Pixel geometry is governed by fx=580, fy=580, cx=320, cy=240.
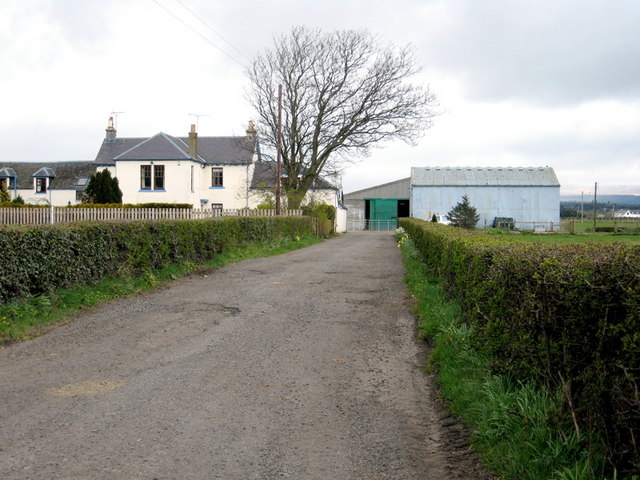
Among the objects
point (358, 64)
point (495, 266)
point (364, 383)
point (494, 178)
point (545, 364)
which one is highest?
point (358, 64)

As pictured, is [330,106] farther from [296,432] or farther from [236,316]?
[296,432]

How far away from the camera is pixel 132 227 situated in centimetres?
1184

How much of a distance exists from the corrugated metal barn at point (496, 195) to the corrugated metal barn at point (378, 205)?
5063 mm

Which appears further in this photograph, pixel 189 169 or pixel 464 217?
pixel 464 217

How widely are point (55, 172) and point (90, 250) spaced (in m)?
52.4

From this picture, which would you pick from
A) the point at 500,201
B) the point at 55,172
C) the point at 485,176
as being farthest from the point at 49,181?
the point at 500,201

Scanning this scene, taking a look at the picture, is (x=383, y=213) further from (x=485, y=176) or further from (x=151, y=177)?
(x=151, y=177)

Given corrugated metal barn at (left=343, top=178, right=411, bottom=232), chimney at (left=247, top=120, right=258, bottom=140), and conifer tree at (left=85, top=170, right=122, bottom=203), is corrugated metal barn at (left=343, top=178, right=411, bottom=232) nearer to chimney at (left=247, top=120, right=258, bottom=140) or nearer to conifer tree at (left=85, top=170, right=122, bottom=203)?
chimney at (left=247, top=120, right=258, bottom=140)

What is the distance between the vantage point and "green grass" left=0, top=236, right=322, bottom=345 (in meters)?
7.83

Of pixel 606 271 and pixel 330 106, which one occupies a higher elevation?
pixel 330 106

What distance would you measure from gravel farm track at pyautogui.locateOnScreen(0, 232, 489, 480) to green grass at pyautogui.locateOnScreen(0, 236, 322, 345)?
9.9 inches

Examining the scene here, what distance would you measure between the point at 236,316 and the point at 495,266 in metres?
5.22

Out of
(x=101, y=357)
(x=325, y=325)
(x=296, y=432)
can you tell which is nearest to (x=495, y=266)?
(x=296, y=432)

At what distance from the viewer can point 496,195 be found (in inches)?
2479
